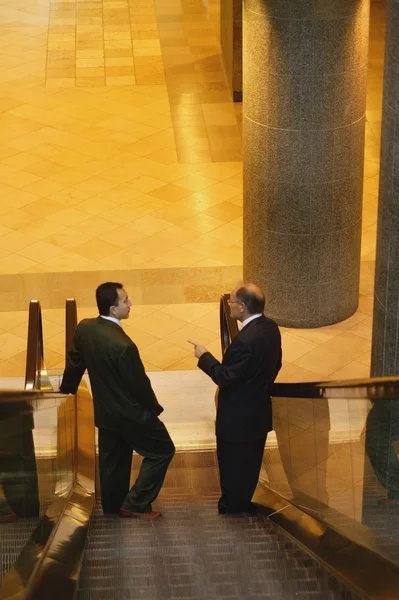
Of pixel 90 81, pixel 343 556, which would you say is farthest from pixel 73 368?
pixel 90 81

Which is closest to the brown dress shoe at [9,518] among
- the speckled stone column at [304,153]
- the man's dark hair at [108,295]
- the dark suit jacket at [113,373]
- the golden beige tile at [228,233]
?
the dark suit jacket at [113,373]

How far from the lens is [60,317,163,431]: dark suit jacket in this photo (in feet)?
18.4

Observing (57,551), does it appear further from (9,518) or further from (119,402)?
(119,402)

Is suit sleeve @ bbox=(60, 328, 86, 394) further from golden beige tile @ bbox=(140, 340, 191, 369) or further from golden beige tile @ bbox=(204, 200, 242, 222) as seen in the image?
golden beige tile @ bbox=(204, 200, 242, 222)

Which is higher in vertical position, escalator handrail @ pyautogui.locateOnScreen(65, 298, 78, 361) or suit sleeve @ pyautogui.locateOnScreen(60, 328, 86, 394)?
suit sleeve @ pyautogui.locateOnScreen(60, 328, 86, 394)

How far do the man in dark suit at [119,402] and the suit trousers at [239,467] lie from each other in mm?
300

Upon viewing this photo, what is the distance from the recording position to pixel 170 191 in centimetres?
1282

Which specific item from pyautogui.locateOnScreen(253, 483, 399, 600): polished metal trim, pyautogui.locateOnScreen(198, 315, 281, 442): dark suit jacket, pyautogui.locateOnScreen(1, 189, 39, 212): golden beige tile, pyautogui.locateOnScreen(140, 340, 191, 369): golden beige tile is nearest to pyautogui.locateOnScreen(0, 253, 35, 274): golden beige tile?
pyautogui.locateOnScreen(1, 189, 39, 212): golden beige tile

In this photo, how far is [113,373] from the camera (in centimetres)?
568

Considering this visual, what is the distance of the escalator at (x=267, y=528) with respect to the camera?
440cm

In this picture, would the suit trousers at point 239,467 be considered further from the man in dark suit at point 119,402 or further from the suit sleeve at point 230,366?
the suit sleeve at point 230,366

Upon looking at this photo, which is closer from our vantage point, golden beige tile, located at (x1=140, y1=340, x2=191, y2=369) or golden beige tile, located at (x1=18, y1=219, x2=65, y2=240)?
golden beige tile, located at (x1=140, y1=340, x2=191, y2=369)

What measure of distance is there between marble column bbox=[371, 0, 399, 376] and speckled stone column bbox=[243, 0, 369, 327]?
9.18 ft

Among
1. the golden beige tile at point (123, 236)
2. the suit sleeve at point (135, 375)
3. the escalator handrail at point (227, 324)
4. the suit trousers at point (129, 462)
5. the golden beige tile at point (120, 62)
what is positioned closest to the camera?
the suit sleeve at point (135, 375)
